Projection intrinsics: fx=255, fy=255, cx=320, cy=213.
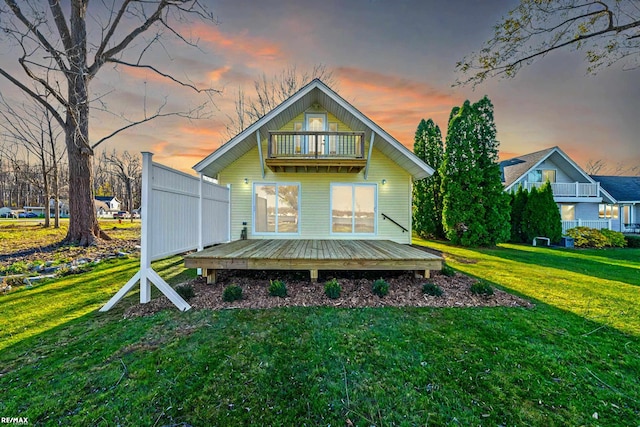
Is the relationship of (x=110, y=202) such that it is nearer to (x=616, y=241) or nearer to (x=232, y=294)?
(x=232, y=294)

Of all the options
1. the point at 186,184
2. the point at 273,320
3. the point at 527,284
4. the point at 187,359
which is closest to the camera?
the point at 187,359

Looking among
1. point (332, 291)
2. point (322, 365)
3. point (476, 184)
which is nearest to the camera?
point (322, 365)

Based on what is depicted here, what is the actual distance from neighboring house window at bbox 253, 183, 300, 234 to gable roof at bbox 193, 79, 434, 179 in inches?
57.5

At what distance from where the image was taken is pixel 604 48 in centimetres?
584

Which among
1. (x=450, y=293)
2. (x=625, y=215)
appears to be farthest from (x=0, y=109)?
(x=625, y=215)

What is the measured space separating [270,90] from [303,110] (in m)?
12.8

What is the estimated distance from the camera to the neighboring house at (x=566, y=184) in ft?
53.3

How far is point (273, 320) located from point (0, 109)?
15188 mm

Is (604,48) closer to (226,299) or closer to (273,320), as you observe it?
(273,320)

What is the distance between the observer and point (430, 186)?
14125 mm

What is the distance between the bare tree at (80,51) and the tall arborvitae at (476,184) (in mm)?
11709

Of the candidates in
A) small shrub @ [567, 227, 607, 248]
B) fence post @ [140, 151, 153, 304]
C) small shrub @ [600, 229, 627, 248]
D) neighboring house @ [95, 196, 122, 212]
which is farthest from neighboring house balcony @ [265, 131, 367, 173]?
neighboring house @ [95, 196, 122, 212]

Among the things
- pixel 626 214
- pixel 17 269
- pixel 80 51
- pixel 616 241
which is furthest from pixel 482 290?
pixel 626 214

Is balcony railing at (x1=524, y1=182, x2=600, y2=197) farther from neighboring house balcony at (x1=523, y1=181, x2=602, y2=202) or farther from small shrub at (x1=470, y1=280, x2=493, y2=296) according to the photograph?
small shrub at (x1=470, y1=280, x2=493, y2=296)
